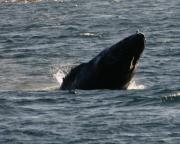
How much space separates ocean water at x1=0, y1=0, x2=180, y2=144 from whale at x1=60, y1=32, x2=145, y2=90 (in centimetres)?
41

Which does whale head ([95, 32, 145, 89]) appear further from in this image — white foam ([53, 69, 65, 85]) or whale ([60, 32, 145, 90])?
white foam ([53, 69, 65, 85])

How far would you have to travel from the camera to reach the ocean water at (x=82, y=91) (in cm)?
2084

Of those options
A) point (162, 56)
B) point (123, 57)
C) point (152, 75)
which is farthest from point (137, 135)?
point (162, 56)

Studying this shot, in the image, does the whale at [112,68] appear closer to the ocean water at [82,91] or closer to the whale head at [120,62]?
the whale head at [120,62]

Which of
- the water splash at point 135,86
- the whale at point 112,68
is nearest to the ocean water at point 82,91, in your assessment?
the water splash at point 135,86

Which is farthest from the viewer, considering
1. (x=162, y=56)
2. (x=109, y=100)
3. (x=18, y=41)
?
(x=18, y=41)

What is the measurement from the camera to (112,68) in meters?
26.3

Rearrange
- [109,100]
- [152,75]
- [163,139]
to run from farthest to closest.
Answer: [152,75], [109,100], [163,139]

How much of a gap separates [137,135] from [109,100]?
4.83m

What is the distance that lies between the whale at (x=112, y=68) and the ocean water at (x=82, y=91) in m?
0.41

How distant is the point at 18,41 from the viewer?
46938 millimetres

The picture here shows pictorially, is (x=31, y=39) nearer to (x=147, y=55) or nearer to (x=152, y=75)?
(x=147, y=55)

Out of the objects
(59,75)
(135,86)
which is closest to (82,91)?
(135,86)

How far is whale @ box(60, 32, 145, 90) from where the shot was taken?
84.5 ft
